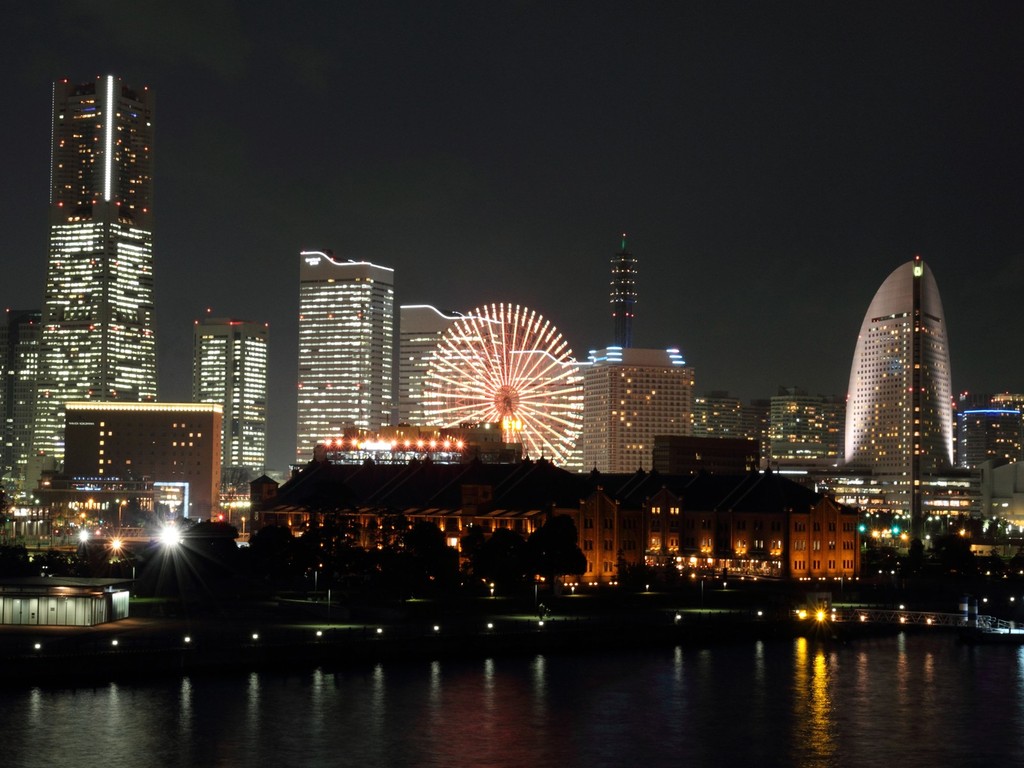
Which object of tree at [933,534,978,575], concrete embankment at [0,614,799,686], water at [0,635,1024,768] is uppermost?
tree at [933,534,978,575]

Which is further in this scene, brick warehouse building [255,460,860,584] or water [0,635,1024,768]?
brick warehouse building [255,460,860,584]

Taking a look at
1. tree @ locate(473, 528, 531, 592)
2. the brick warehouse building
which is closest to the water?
tree @ locate(473, 528, 531, 592)

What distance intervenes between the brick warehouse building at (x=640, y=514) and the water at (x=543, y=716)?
45307mm

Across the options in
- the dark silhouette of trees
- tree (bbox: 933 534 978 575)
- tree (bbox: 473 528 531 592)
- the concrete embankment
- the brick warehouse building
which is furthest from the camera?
tree (bbox: 933 534 978 575)

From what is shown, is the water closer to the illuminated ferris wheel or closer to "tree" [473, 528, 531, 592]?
"tree" [473, 528, 531, 592]

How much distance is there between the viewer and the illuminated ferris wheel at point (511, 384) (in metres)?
169

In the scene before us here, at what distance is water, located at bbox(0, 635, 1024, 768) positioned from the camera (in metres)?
63.1

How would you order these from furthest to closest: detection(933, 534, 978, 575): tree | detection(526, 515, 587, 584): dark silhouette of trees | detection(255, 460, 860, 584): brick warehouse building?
detection(933, 534, 978, 575): tree, detection(255, 460, 860, 584): brick warehouse building, detection(526, 515, 587, 584): dark silhouette of trees

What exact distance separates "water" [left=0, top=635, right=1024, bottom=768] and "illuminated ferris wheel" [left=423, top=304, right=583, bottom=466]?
259 ft

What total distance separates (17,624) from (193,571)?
93.9 ft

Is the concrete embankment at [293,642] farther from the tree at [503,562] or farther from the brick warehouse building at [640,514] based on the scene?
the brick warehouse building at [640,514]

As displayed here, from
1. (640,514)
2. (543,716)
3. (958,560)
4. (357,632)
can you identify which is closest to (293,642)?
(357,632)

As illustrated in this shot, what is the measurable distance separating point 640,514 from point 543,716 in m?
69.9

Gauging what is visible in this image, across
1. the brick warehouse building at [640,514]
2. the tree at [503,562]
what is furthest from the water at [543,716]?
the brick warehouse building at [640,514]
